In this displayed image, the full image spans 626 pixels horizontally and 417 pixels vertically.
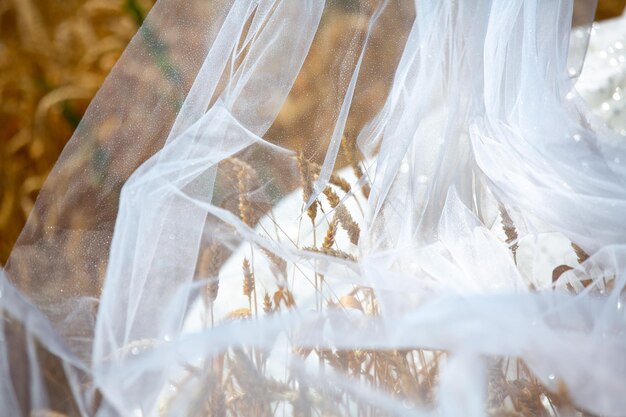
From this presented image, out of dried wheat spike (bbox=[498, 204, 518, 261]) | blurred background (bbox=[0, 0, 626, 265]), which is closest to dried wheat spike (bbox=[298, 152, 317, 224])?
dried wheat spike (bbox=[498, 204, 518, 261])

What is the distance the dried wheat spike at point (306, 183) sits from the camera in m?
0.65

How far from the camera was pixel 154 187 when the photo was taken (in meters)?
0.63

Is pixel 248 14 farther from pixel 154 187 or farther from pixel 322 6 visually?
pixel 154 187

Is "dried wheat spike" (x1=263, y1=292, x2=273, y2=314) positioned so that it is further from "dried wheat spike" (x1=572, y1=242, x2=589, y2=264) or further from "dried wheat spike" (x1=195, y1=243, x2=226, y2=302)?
"dried wheat spike" (x1=572, y1=242, x2=589, y2=264)

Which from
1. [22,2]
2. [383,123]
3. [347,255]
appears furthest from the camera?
Result: [22,2]

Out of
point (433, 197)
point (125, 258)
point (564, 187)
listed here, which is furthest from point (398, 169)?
point (125, 258)

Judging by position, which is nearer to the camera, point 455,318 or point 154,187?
point 455,318

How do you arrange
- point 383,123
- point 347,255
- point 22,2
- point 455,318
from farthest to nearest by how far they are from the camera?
point 22,2 → point 383,123 → point 347,255 → point 455,318

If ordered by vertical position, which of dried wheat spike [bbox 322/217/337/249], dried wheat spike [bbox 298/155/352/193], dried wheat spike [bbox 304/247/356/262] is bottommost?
dried wheat spike [bbox 304/247/356/262]

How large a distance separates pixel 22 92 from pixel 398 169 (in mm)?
1759

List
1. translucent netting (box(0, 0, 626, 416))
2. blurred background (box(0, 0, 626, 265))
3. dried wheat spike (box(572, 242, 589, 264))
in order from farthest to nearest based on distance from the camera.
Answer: blurred background (box(0, 0, 626, 265)) < dried wheat spike (box(572, 242, 589, 264)) < translucent netting (box(0, 0, 626, 416))

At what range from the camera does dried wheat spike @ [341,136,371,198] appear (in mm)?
699

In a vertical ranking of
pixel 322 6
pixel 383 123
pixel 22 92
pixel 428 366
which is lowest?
pixel 428 366

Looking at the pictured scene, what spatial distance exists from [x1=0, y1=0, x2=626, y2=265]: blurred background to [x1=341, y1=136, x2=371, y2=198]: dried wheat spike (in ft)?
4.81
